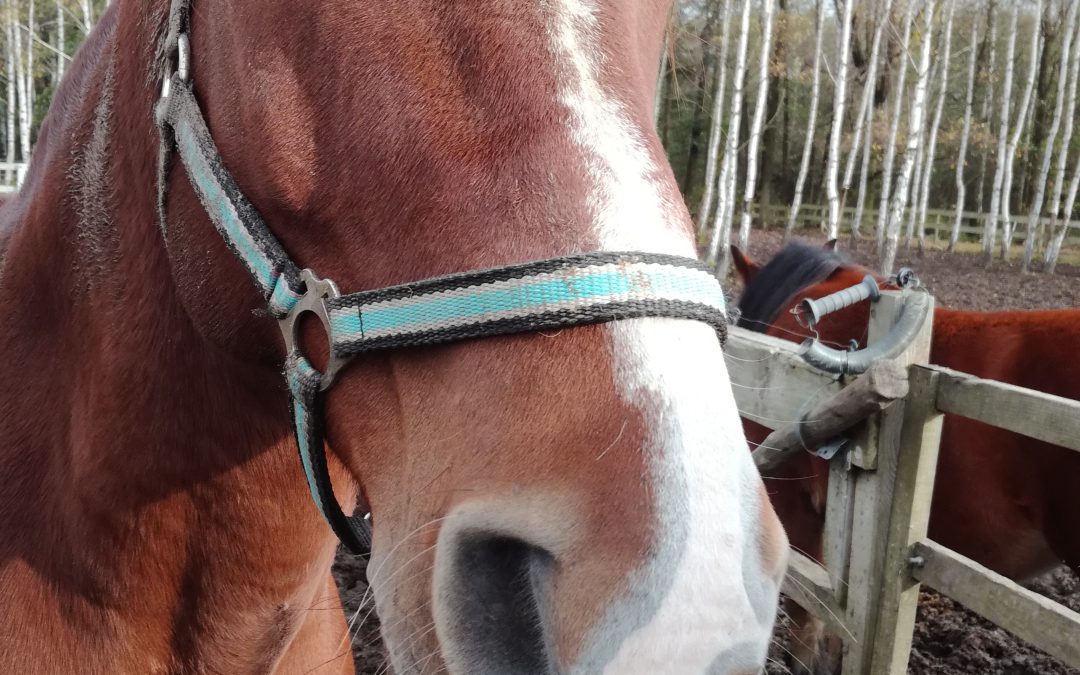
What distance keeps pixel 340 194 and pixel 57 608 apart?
1.13 metres

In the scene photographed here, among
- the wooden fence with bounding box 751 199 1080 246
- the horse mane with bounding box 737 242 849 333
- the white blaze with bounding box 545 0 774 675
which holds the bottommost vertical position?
the wooden fence with bounding box 751 199 1080 246

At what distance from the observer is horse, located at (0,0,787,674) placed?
0.84m

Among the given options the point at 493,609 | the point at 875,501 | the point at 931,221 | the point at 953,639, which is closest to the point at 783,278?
the point at 875,501

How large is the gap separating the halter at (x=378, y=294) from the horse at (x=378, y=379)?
0.04ft

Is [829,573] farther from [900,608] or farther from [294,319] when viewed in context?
[294,319]

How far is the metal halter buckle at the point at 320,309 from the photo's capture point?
106cm

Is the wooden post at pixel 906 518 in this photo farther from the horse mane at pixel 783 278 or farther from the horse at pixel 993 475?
the horse mane at pixel 783 278

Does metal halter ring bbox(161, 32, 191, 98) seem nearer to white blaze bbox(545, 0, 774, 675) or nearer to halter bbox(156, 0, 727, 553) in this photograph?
halter bbox(156, 0, 727, 553)

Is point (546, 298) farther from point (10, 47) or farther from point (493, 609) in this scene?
point (10, 47)

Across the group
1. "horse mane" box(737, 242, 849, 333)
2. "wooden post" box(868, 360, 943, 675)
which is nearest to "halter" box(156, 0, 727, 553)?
"wooden post" box(868, 360, 943, 675)

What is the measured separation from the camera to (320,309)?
107cm

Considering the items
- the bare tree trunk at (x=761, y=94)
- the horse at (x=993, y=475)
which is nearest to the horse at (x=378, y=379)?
the horse at (x=993, y=475)

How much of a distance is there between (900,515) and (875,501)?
0.38ft

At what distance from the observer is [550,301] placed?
34.9 inches
